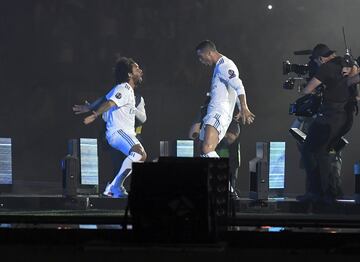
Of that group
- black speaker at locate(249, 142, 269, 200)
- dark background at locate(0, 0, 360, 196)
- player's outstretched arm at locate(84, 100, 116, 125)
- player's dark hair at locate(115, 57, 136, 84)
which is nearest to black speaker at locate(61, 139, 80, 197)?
player's outstretched arm at locate(84, 100, 116, 125)

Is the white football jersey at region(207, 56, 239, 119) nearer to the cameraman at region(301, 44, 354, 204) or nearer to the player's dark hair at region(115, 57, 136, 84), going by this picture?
the cameraman at region(301, 44, 354, 204)

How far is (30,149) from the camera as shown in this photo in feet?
35.7

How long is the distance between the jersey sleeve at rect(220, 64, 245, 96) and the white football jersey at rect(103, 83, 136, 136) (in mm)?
1119

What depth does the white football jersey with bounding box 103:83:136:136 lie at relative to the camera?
30.8 feet

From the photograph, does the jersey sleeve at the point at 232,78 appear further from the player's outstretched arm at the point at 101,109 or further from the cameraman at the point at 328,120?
the player's outstretched arm at the point at 101,109

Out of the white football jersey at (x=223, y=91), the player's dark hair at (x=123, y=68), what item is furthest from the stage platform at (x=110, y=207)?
the player's dark hair at (x=123, y=68)

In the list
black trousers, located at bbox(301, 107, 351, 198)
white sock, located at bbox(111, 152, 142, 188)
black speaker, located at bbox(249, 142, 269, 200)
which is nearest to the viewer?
black trousers, located at bbox(301, 107, 351, 198)

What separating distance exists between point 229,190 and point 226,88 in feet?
12.6

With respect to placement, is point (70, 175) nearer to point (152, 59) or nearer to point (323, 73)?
point (152, 59)

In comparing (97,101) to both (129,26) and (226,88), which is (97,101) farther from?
(226,88)

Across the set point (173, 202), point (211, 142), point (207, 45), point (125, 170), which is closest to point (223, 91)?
point (211, 142)

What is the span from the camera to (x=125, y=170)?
30.4 feet

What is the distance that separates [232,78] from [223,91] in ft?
0.61

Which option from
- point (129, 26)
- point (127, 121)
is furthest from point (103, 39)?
point (127, 121)
